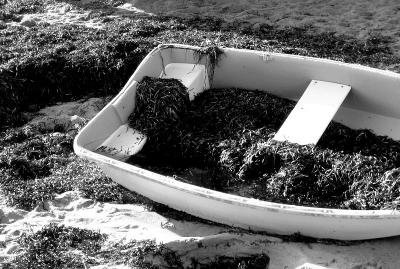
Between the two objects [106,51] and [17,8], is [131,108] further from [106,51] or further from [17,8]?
[17,8]

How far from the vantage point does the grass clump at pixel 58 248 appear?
3933mm

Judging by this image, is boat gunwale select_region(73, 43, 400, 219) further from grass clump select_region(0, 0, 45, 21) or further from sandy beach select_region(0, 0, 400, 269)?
grass clump select_region(0, 0, 45, 21)

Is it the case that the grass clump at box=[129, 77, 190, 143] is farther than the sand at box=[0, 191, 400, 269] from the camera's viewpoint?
Yes

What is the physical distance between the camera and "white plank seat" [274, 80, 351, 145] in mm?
4504

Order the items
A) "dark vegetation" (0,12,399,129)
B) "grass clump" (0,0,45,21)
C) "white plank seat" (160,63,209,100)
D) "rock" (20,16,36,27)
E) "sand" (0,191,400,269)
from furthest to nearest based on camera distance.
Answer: "grass clump" (0,0,45,21) → "rock" (20,16,36,27) → "dark vegetation" (0,12,399,129) → "white plank seat" (160,63,209,100) → "sand" (0,191,400,269)

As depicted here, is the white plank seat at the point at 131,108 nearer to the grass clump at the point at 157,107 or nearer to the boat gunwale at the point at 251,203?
the grass clump at the point at 157,107

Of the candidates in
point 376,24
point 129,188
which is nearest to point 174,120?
point 129,188

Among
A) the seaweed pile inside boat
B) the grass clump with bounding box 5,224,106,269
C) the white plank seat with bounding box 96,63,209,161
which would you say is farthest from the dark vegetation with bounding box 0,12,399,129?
the grass clump with bounding box 5,224,106,269

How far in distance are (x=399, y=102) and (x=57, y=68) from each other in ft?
11.7

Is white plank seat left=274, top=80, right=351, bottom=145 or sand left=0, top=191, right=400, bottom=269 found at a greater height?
white plank seat left=274, top=80, right=351, bottom=145

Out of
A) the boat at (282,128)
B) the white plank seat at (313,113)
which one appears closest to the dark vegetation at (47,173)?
the boat at (282,128)

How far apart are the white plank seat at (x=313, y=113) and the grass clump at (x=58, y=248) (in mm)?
1695

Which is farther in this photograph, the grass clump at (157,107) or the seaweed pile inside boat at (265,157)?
the grass clump at (157,107)

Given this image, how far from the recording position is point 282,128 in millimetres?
4605
